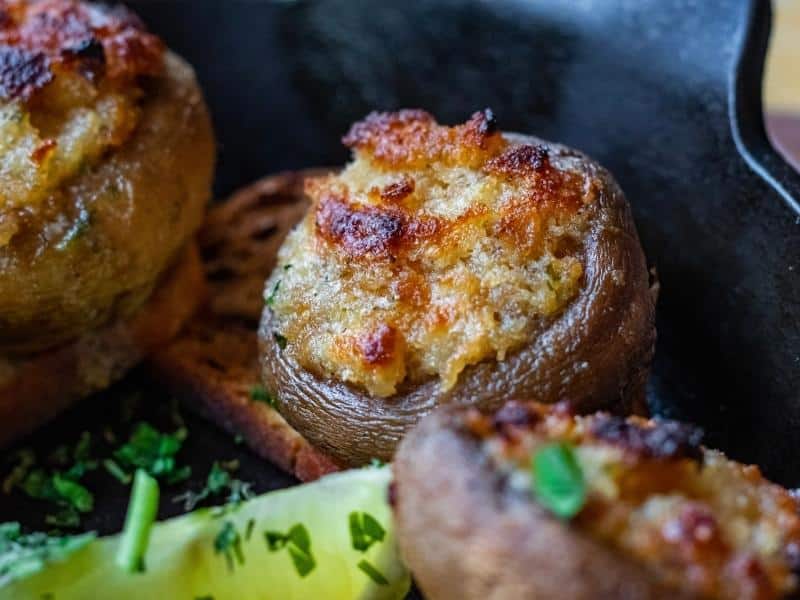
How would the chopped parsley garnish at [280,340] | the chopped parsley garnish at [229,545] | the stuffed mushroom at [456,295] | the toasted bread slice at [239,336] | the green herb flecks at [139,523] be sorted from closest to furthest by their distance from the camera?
1. the green herb flecks at [139,523]
2. the chopped parsley garnish at [229,545]
3. the stuffed mushroom at [456,295]
4. the chopped parsley garnish at [280,340]
5. the toasted bread slice at [239,336]

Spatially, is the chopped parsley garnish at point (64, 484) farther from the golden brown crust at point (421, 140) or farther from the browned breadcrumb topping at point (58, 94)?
the golden brown crust at point (421, 140)

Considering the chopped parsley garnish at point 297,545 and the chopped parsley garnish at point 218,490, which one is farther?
the chopped parsley garnish at point 218,490

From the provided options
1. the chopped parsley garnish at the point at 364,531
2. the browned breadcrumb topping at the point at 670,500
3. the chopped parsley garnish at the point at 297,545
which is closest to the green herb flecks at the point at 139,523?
the chopped parsley garnish at the point at 297,545

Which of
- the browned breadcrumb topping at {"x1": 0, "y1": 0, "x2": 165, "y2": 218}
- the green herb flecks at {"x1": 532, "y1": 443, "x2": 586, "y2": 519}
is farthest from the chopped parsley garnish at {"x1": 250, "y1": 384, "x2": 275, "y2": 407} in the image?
the green herb flecks at {"x1": 532, "y1": 443, "x2": 586, "y2": 519}

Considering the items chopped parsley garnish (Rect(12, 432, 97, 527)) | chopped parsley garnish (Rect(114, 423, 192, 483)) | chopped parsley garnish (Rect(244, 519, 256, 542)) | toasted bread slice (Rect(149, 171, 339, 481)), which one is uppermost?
chopped parsley garnish (Rect(244, 519, 256, 542))

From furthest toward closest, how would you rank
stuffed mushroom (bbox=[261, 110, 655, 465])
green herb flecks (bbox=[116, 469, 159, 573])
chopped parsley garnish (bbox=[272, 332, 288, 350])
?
chopped parsley garnish (bbox=[272, 332, 288, 350])
stuffed mushroom (bbox=[261, 110, 655, 465])
green herb flecks (bbox=[116, 469, 159, 573])

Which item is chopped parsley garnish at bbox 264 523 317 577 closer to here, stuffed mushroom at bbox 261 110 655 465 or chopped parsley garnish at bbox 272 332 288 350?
stuffed mushroom at bbox 261 110 655 465

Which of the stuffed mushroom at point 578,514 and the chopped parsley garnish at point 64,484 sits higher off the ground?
the stuffed mushroom at point 578,514
